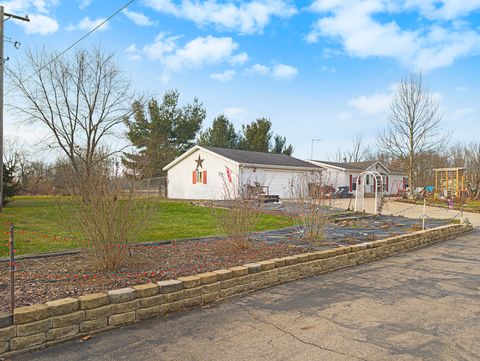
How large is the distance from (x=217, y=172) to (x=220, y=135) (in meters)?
17.5

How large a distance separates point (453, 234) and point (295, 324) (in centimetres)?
963

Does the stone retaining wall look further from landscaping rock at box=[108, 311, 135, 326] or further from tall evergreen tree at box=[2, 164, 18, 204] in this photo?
tall evergreen tree at box=[2, 164, 18, 204]

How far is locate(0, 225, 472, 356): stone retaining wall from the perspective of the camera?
300 centimetres

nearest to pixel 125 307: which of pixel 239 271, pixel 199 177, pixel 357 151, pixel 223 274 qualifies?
pixel 223 274

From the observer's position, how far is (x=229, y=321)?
12.2 feet

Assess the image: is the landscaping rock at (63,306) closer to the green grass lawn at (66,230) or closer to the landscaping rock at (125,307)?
the landscaping rock at (125,307)

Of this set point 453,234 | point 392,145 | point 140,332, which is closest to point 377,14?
A: point 453,234

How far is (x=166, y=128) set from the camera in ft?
108

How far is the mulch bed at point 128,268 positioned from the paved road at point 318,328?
68 cm

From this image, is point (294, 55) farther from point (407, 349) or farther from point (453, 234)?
point (407, 349)

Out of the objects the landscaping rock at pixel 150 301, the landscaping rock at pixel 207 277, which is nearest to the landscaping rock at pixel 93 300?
the landscaping rock at pixel 150 301

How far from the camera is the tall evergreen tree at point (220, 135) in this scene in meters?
40.1

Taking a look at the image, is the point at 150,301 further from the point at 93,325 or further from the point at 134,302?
the point at 93,325

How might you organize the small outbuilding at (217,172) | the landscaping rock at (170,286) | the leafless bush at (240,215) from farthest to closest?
the small outbuilding at (217,172) < the leafless bush at (240,215) < the landscaping rock at (170,286)
